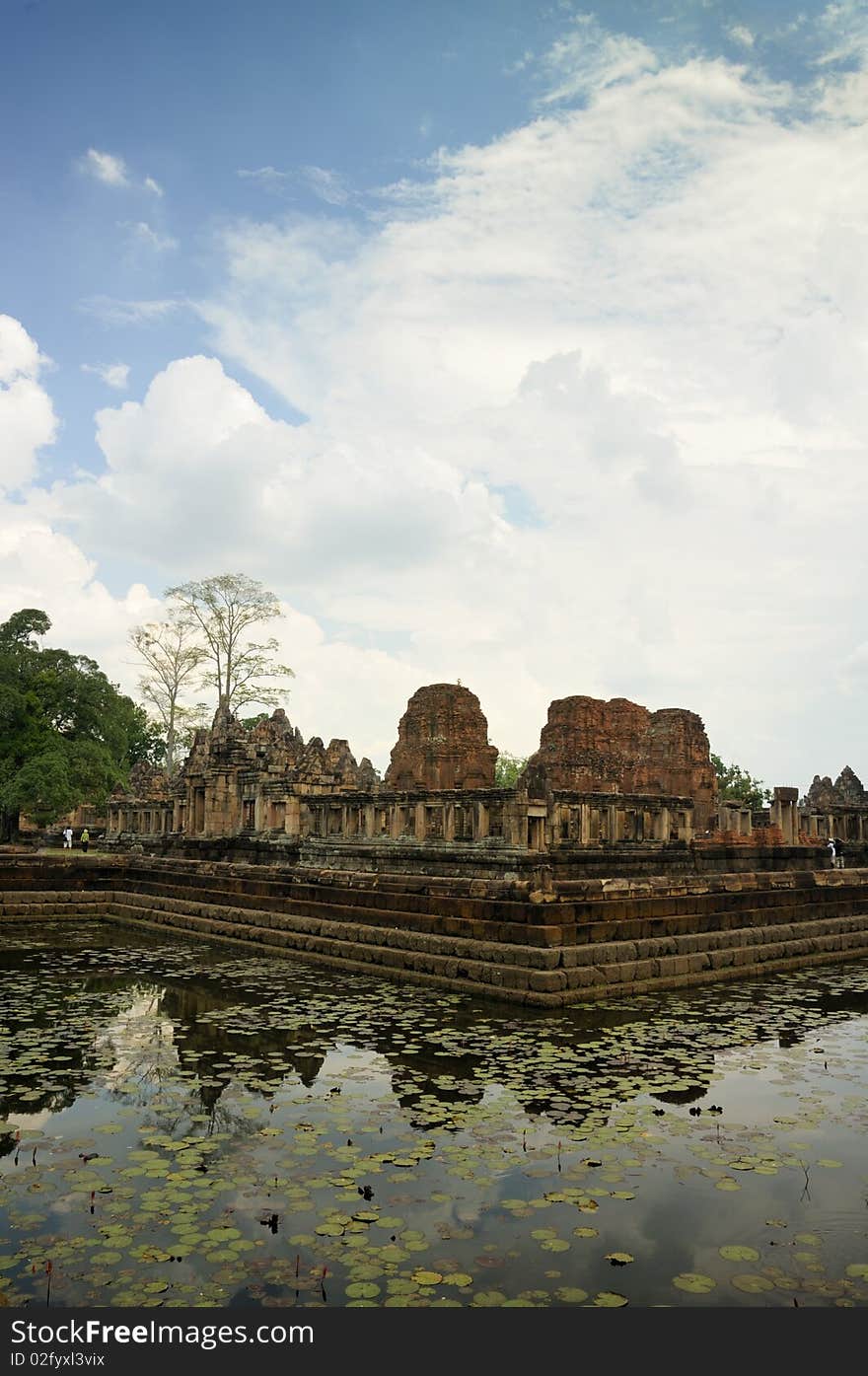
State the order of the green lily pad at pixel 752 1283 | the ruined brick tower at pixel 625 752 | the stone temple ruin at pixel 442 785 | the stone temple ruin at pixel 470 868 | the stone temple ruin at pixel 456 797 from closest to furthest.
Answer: the green lily pad at pixel 752 1283, the stone temple ruin at pixel 470 868, the stone temple ruin at pixel 456 797, the stone temple ruin at pixel 442 785, the ruined brick tower at pixel 625 752

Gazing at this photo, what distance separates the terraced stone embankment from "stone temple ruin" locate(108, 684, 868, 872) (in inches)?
177

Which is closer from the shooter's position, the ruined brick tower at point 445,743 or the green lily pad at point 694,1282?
the green lily pad at point 694,1282

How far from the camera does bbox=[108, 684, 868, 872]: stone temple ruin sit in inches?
812

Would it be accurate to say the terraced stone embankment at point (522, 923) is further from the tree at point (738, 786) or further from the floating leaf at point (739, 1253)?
the tree at point (738, 786)

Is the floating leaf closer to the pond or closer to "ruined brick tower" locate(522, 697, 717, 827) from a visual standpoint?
the pond

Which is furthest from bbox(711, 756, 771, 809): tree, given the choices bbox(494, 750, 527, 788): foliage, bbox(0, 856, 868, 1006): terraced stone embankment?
bbox(0, 856, 868, 1006): terraced stone embankment

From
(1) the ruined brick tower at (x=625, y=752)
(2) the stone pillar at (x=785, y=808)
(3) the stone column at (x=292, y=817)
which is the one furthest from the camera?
(1) the ruined brick tower at (x=625, y=752)

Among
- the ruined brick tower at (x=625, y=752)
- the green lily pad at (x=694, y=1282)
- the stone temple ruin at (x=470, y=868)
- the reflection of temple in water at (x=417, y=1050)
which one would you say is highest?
the ruined brick tower at (x=625, y=752)

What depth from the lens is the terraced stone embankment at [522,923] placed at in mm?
10180

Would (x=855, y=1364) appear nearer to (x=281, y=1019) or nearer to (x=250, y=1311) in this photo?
(x=250, y=1311)

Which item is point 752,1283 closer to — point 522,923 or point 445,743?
point 522,923

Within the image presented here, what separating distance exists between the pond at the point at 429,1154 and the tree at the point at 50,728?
2961 centimetres

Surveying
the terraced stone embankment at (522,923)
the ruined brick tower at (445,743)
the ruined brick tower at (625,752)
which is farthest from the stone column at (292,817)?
the ruined brick tower at (625,752)

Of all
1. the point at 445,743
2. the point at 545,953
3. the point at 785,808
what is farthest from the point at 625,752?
the point at 545,953
